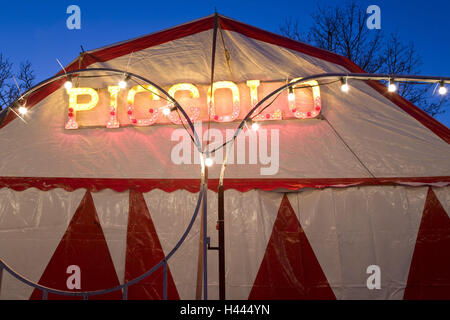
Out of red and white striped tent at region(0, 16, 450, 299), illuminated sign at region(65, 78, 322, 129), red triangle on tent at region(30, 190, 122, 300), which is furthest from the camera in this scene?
illuminated sign at region(65, 78, 322, 129)

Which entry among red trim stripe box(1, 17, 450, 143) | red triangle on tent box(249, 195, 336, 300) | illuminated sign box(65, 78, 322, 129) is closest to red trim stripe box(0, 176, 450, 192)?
red triangle on tent box(249, 195, 336, 300)

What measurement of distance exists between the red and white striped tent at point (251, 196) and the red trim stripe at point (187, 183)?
0.02 metres

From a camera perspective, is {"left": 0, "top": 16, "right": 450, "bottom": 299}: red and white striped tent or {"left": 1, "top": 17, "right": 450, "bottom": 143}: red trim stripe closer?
{"left": 0, "top": 16, "right": 450, "bottom": 299}: red and white striped tent

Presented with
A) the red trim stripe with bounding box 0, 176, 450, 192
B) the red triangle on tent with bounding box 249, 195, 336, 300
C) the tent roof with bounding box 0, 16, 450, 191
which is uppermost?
the tent roof with bounding box 0, 16, 450, 191

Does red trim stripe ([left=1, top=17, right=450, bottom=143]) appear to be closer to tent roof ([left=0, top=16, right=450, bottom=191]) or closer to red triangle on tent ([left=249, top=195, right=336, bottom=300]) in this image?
tent roof ([left=0, top=16, right=450, bottom=191])

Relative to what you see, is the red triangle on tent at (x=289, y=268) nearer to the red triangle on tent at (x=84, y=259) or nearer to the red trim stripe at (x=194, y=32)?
the red triangle on tent at (x=84, y=259)

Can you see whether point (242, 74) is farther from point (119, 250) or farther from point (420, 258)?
point (420, 258)

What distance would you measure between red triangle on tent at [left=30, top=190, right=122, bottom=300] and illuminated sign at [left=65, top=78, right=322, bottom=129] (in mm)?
1249

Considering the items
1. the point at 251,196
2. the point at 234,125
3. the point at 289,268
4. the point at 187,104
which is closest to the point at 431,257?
the point at 289,268

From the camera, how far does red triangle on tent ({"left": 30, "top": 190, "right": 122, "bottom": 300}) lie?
13.6 feet

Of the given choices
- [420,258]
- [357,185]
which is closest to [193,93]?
[357,185]

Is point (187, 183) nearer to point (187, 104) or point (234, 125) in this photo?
point (234, 125)

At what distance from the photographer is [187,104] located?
458 centimetres

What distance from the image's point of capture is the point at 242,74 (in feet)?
15.0
